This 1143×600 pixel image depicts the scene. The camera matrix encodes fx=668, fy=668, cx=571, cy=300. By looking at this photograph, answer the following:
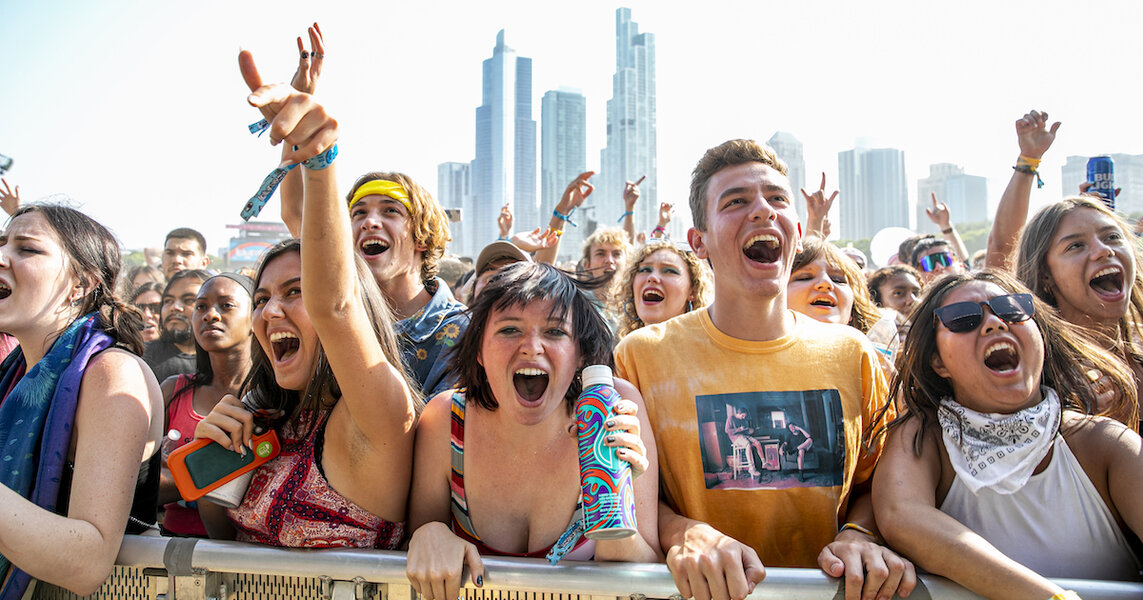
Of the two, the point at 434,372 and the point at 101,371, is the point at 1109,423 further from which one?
the point at 101,371

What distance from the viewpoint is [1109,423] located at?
2.05 m

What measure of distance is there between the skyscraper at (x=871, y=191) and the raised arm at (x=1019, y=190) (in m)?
56.2

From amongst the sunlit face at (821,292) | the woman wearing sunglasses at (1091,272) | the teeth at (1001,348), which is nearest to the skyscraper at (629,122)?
the sunlit face at (821,292)

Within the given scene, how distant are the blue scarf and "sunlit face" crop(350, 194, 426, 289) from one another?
1.21 m

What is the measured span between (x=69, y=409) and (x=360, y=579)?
1.08 meters

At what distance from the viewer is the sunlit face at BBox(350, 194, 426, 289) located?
10.3 feet

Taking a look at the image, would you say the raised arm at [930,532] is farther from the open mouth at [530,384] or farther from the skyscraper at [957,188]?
the skyscraper at [957,188]

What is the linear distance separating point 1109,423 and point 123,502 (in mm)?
2971

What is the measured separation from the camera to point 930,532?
1853 mm

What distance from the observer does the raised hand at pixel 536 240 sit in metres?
5.51

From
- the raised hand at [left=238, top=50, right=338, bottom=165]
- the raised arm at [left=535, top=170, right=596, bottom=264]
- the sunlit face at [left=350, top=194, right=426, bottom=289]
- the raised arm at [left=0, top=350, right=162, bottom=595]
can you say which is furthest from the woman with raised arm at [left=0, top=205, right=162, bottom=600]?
the raised arm at [left=535, top=170, right=596, bottom=264]

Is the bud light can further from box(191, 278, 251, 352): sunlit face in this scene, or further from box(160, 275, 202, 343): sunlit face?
box(160, 275, 202, 343): sunlit face

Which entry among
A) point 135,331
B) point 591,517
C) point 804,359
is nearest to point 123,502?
point 135,331

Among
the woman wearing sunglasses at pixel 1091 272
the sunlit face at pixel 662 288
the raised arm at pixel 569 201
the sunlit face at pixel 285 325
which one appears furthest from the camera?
the raised arm at pixel 569 201
